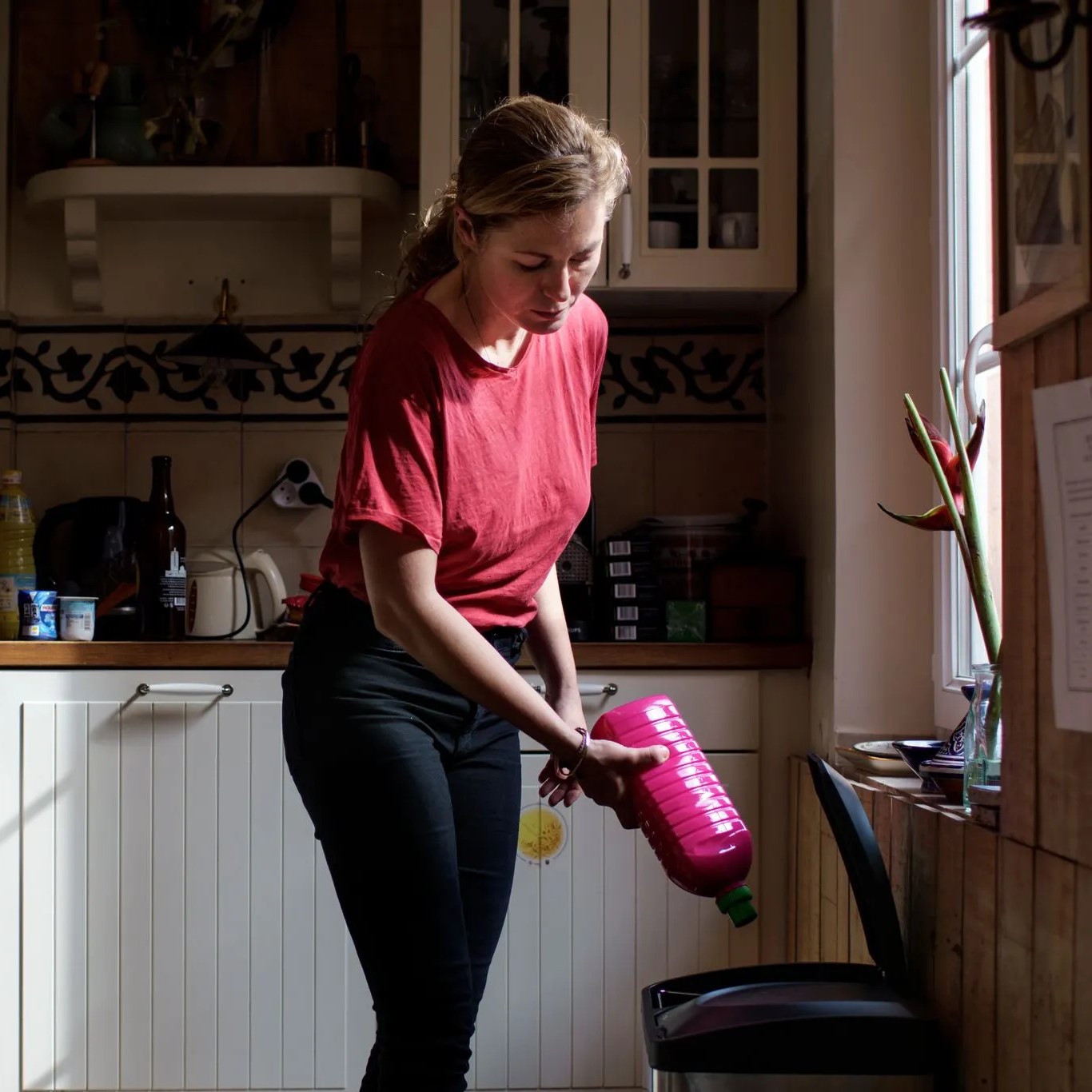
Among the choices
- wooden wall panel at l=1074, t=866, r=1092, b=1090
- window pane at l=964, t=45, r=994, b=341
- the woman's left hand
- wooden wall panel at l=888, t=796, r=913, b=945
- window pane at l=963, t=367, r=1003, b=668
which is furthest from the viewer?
window pane at l=964, t=45, r=994, b=341

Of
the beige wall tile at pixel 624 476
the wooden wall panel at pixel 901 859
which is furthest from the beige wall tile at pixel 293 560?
the wooden wall panel at pixel 901 859

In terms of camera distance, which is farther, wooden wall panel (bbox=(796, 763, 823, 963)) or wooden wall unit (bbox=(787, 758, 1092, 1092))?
wooden wall panel (bbox=(796, 763, 823, 963))

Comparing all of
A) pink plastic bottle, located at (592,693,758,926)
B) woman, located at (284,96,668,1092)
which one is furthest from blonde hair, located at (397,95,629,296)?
pink plastic bottle, located at (592,693,758,926)

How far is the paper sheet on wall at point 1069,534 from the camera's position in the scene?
1118 millimetres

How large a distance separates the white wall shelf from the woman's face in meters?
1.36

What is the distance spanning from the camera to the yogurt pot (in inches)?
91.7

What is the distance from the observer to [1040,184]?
1.19 meters

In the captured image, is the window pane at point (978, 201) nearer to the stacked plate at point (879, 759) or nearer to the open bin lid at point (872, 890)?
the stacked plate at point (879, 759)

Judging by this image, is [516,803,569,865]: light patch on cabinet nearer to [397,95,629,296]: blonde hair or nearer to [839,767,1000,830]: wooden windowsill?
[839,767,1000,830]: wooden windowsill

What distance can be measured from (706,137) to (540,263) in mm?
1272

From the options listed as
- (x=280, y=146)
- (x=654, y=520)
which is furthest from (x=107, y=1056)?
(x=280, y=146)

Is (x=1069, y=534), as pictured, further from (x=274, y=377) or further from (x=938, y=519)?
(x=274, y=377)

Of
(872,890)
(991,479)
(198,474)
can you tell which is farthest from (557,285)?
(198,474)

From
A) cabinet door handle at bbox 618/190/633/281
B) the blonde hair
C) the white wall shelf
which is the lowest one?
the blonde hair
